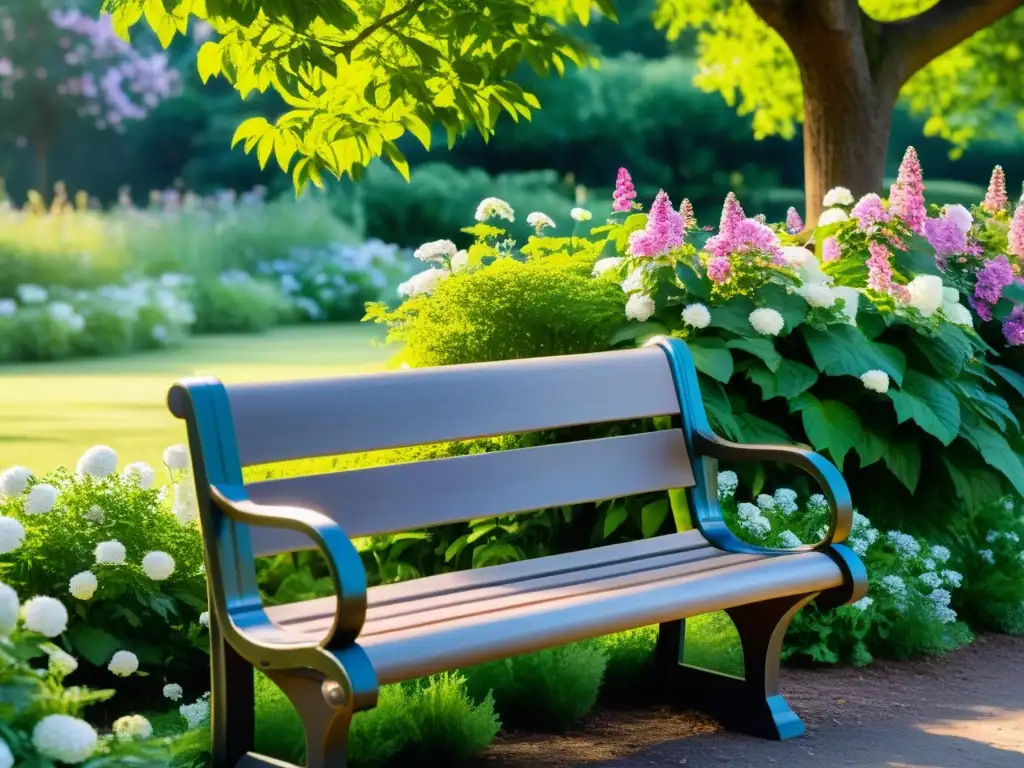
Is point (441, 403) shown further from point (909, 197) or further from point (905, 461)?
point (909, 197)

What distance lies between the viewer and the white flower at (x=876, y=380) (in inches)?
180

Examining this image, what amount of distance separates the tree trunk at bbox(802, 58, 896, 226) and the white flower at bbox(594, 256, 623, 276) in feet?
8.19

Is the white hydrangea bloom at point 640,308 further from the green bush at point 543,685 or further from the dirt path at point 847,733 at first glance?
the green bush at point 543,685

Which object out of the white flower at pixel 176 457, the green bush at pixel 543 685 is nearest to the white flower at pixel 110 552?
the white flower at pixel 176 457

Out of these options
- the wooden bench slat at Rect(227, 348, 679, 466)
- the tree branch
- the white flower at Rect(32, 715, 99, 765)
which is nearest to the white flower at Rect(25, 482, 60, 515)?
the wooden bench slat at Rect(227, 348, 679, 466)

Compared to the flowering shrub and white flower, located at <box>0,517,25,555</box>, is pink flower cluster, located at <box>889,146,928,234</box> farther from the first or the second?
white flower, located at <box>0,517,25,555</box>

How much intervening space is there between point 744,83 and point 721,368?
7282mm

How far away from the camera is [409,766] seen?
329 centimetres

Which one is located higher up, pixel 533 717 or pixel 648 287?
pixel 648 287

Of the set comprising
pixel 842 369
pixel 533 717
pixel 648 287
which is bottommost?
pixel 533 717

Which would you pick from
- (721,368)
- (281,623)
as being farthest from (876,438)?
(281,623)

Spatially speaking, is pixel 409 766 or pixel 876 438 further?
pixel 876 438

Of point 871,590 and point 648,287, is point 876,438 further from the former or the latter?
point 648,287

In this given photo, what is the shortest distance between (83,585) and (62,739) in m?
1.67
